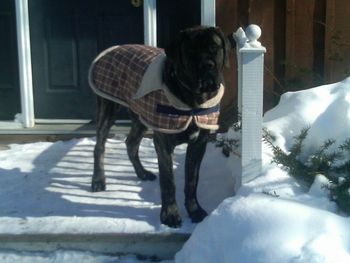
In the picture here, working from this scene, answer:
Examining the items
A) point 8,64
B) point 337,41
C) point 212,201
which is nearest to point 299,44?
point 337,41

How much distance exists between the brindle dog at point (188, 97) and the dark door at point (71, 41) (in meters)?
1.76

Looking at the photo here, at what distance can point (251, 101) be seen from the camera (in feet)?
14.6

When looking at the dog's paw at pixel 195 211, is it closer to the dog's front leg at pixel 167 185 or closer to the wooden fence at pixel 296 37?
the dog's front leg at pixel 167 185

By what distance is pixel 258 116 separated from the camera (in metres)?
4.47

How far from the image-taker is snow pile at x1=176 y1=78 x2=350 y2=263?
11.9ft

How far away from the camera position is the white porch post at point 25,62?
664 centimetres

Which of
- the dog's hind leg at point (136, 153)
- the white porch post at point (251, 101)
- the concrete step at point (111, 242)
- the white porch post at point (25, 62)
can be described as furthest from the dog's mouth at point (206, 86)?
the white porch post at point (25, 62)

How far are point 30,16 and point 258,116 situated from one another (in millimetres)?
3175

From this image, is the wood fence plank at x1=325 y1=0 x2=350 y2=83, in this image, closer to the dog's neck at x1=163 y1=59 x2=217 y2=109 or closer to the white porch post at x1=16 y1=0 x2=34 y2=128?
the dog's neck at x1=163 y1=59 x2=217 y2=109

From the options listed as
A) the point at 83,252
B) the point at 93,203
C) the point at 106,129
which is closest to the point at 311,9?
the point at 106,129

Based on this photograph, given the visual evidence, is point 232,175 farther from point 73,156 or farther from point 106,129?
point 73,156

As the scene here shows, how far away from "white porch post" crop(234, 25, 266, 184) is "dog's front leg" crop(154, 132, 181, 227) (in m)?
0.48

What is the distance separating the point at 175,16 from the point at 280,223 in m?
3.34

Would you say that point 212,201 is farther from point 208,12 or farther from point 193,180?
point 208,12
